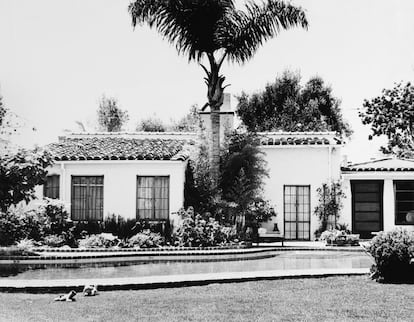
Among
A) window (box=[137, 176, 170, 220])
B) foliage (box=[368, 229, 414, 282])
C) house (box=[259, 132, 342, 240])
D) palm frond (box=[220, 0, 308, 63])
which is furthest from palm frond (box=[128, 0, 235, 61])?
foliage (box=[368, 229, 414, 282])

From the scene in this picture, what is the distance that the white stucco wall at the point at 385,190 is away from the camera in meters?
27.5

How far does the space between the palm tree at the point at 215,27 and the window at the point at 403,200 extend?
24.3ft

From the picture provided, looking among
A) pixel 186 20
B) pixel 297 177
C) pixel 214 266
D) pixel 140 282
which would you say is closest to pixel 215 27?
pixel 186 20

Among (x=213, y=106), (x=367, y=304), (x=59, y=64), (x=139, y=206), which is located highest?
(x=59, y=64)

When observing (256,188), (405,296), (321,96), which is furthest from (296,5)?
(321,96)

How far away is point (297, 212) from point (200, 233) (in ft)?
21.9

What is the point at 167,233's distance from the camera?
24.1 meters

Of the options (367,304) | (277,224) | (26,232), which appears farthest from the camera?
(277,224)

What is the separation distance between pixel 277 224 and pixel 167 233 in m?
5.46

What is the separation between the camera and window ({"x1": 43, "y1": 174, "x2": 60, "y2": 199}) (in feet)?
84.6

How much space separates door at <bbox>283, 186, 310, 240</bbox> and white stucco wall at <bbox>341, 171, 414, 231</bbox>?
1.47 m

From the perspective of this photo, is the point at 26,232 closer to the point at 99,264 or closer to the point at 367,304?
the point at 99,264

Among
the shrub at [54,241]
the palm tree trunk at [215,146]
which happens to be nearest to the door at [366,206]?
the palm tree trunk at [215,146]

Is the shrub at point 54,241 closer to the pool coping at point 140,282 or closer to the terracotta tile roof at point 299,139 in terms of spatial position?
the pool coping at point 140,282
